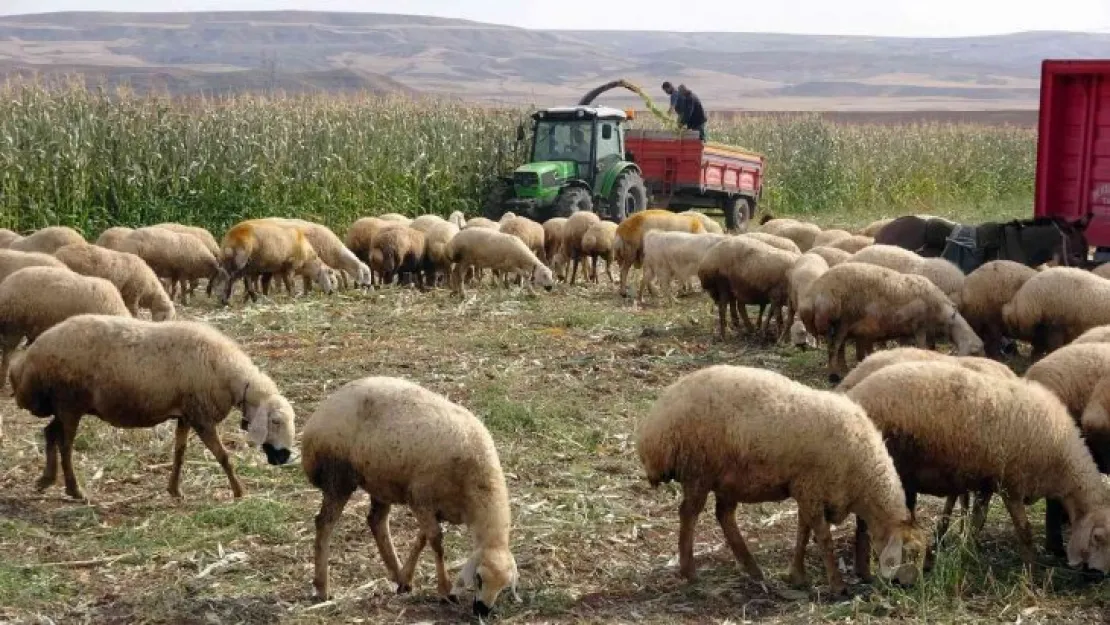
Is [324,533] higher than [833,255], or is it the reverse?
[833,255]

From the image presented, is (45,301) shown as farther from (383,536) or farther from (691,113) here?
(691,113)

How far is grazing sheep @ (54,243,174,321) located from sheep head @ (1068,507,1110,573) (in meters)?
8.71

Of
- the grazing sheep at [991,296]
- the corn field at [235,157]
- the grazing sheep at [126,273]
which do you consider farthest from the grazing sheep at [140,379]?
the corn field at [235,157]

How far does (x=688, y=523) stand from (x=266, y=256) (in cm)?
1060

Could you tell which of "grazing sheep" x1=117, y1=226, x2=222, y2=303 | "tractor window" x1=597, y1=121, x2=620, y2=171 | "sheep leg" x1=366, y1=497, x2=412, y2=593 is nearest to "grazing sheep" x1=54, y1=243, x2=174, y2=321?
"grazing sheep" x1=117, y1=226, x2=222, y2=303

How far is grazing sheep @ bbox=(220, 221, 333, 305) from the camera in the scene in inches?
659

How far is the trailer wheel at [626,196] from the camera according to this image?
2370 cm

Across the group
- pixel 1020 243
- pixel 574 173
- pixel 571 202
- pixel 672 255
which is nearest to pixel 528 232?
pixel 571 202

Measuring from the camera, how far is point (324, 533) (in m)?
7.23

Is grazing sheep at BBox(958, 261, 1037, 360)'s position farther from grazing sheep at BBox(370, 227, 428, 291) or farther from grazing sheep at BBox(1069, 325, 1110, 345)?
grazing sheep at BBox(370, 227, 428, 291)

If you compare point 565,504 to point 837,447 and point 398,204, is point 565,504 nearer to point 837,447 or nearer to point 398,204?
point 837,447

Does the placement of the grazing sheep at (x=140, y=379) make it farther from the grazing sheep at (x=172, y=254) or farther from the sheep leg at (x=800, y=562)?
the grazing sheep at (x=172, y=254)

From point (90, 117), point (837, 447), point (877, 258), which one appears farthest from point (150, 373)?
point (90, 117)

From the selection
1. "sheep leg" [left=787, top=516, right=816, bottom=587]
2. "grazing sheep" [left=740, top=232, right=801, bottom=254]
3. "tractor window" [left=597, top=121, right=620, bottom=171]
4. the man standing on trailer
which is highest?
the man standing on trailer
